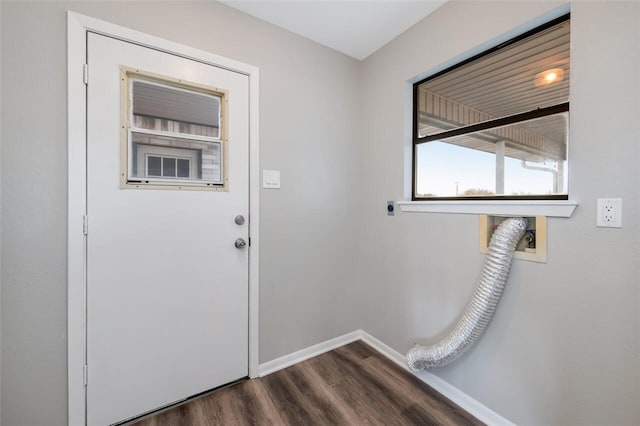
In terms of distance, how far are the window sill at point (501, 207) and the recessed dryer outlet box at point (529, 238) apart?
0.14 feet

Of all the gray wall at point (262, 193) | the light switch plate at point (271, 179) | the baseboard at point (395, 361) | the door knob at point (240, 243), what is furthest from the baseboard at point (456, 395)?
the light switch plate at point (271, 179)

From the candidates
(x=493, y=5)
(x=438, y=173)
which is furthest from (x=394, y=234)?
(x=493, y=5)

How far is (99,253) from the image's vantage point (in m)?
1.32

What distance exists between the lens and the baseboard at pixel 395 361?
144cm

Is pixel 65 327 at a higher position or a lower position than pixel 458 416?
higher

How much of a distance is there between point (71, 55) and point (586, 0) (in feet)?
7.63

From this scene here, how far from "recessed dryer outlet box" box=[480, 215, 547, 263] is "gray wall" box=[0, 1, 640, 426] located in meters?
0.04

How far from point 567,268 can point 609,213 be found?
0.28 meters

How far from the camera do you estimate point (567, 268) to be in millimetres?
1153

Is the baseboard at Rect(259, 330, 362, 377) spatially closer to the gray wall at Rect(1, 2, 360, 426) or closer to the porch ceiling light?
the gray wall at Rect(1, 2, 360, 426)

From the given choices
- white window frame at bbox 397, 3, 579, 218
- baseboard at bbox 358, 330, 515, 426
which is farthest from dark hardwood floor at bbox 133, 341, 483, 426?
white window frame at bbox 397, 3, 579, 218

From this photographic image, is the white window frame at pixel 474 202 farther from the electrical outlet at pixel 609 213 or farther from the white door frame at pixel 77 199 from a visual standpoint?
→ the white door frame at pixel 77 199

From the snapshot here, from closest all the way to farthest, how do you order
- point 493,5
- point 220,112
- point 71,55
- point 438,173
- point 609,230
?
point 609,230, point 71,55, point 493,5, point 220,112, point 438,173

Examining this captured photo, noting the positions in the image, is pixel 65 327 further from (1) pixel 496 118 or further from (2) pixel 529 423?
(1) pixel 496 118
